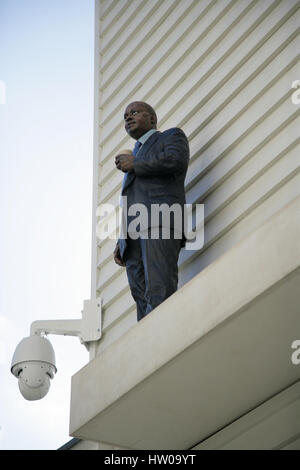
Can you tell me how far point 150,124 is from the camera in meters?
5.37

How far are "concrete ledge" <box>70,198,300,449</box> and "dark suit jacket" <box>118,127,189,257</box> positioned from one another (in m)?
0.89

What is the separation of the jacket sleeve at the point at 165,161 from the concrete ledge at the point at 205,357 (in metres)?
1.01

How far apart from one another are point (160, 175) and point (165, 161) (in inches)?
4.0

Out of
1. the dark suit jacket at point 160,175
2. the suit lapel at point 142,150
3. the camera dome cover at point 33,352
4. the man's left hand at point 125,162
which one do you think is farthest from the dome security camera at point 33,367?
the man's left hand at point 125,162

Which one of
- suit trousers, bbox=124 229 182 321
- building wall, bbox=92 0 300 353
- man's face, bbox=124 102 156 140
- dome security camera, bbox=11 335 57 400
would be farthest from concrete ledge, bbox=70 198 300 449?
man's face, bbox=124 102 156 140

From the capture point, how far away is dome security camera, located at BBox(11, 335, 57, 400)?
5258 millimetres

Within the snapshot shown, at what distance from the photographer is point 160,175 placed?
16.7ft

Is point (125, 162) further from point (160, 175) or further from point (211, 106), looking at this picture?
point (211, 106)

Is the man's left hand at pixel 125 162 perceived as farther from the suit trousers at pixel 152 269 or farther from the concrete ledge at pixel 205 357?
the concrete ledge at pixel 205 357

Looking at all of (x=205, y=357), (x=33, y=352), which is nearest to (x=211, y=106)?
(x=33, y=352)

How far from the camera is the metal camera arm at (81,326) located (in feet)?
18.9

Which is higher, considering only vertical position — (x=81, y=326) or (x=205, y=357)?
(x=81, y=326)
